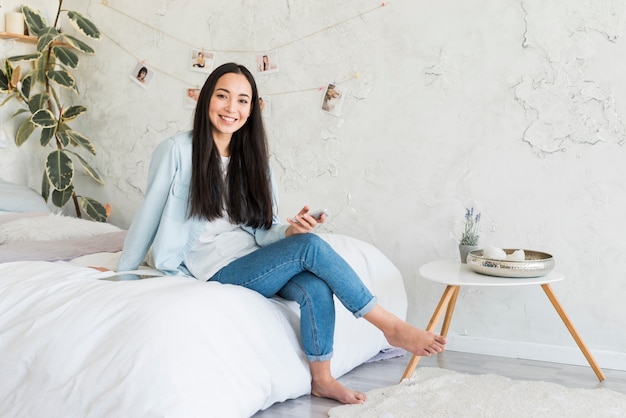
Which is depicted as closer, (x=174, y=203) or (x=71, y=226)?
(x=174, y=203)

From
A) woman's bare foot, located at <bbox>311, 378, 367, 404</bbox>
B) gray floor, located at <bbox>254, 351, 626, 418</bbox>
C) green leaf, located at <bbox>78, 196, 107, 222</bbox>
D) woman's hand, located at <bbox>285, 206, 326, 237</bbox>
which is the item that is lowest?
gray floor, located at <bbox>254, 351, 626, 418</bbox>

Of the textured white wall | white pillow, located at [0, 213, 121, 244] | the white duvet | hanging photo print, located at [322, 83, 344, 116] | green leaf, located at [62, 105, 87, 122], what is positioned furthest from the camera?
green leaf, located at [62, 105, 87, 122]

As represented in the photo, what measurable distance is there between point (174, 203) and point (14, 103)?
2.06 meters

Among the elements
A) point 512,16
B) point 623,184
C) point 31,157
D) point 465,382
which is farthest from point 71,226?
point 623,184

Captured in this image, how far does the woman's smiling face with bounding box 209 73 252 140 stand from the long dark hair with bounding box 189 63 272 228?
0.06 ft

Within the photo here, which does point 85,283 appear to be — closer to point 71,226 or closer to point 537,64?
point 71,226

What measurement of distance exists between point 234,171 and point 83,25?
1.76 metres

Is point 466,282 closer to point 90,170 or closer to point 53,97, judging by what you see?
point 90,170

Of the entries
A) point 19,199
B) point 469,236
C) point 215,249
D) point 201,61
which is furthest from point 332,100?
point 19,199

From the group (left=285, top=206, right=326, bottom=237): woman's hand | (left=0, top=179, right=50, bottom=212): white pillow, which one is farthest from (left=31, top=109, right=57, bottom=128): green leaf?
(left=285, top=206, right=326, bottom=237): woman's hand

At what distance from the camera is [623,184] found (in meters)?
2.72

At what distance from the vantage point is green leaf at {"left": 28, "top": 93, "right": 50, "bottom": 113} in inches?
144

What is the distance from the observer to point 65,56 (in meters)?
3.72

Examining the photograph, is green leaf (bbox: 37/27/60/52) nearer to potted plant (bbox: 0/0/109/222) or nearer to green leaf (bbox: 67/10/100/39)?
potted plant (bbox: 0/0/109/222)
